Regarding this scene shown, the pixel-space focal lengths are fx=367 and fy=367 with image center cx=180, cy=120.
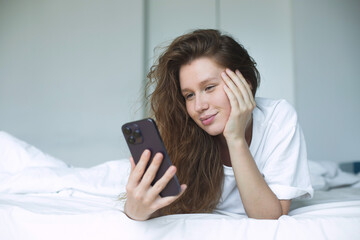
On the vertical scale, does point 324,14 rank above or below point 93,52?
above

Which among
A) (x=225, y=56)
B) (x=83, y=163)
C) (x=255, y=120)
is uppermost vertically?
(x=225, y=56)

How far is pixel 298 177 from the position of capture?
1.20 meters

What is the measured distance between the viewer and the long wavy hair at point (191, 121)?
1279mm

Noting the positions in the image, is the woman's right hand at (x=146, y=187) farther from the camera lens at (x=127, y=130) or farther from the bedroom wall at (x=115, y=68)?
the bedroom wall at (x=115, y=68)

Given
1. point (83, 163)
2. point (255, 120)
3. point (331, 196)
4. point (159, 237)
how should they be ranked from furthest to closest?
point (83, 163)
point (331, 196)
point (255, 120)
point (159, 237)

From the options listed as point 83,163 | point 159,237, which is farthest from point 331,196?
point 83,163

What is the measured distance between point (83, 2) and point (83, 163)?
1.52 metres

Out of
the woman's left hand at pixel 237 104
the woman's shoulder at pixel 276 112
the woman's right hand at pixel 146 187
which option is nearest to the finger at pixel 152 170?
the woman's right hand at pixel 146 187

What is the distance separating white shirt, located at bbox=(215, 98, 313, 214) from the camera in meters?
1.16

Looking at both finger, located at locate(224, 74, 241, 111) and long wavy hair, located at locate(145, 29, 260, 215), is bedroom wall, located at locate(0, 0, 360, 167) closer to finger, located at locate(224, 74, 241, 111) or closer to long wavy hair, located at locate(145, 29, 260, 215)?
long wavy hair, located at locate(145, 29, 260, 215)

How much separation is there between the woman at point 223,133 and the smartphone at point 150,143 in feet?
0.62

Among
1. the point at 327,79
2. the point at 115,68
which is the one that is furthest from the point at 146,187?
the point at 327,79

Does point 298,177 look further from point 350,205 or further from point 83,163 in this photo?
point 83,163

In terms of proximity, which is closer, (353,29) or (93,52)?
(93,52)
